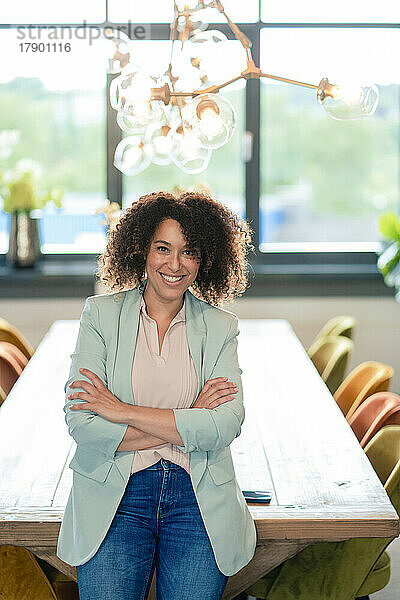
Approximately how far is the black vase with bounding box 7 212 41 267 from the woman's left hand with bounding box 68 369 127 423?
3.25 m

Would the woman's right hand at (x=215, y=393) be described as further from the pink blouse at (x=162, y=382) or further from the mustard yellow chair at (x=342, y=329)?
the mustard yellow chair at (x=342, y=329)

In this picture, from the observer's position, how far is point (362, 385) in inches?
129

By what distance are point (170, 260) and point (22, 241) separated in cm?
320

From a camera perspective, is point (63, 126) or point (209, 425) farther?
point (63, 126)

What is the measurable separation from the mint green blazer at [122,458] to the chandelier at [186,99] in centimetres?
93

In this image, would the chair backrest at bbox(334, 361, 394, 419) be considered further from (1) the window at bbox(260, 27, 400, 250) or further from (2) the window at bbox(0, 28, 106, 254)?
(2) the window at bbox(0, 28, 106, 254)

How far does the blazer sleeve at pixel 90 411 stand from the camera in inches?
75.8

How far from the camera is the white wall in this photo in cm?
507

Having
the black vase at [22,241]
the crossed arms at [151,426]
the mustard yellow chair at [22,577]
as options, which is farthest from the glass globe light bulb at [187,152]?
the black vase at [22,241]

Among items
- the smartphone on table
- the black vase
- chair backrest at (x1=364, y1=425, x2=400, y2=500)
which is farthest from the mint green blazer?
the black vase

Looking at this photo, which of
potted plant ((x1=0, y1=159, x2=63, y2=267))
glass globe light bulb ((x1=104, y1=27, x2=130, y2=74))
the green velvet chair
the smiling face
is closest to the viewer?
the smiling face

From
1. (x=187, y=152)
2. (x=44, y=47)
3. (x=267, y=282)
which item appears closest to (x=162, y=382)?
(x=187, y=152)

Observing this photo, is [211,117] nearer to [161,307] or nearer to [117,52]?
[117,52]

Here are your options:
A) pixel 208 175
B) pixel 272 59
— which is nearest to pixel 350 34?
pixel 272 59
